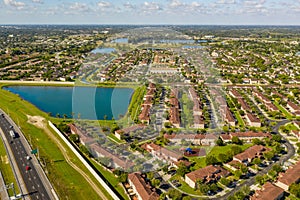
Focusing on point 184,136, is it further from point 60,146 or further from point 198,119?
point 60,146

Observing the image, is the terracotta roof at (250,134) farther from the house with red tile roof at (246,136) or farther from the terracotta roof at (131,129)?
the terracotta roof at (131,129)

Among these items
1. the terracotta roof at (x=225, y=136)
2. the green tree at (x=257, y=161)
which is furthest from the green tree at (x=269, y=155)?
the terracotta roof at (x=225, y=136)

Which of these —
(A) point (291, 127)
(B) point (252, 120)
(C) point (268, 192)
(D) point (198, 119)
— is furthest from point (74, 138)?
(A) point (291, 127)

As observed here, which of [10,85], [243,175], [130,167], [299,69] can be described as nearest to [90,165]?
[130,167]

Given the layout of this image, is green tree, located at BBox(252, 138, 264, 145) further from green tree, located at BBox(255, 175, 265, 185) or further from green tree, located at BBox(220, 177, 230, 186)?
green tree, located at BBox(220, 177, 230, 186)

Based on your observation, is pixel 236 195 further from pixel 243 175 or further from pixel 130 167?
pixel 130 167

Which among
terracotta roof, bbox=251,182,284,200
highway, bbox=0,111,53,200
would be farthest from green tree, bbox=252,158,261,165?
highway, bbox=0,111,53,200
